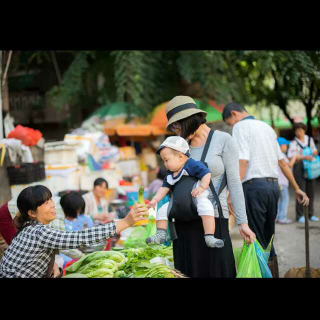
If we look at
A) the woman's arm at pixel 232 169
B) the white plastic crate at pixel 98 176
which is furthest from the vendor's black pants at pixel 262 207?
the white plastic crate at pixel 98 176

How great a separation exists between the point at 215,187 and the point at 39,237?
48.8 inches

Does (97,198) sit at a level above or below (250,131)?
below

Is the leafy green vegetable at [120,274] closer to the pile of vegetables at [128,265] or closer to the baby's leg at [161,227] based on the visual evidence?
the pile of vegetables at [128,265]

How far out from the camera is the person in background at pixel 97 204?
21.7ft

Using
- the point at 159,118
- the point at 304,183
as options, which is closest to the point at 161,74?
the point at 159,118

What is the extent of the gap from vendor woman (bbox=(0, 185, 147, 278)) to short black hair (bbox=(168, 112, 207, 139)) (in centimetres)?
63

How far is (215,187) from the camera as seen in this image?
3.22 metres

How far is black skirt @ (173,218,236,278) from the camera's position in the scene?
3176 millimetres

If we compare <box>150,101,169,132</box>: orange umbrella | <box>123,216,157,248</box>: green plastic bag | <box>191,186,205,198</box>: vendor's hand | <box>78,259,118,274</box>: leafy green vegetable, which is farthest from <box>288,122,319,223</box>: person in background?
<box>191,186,205,198</box>: vendor's hand

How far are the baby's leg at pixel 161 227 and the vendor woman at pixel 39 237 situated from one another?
282 mm
